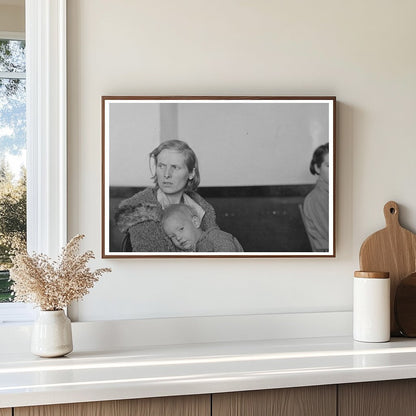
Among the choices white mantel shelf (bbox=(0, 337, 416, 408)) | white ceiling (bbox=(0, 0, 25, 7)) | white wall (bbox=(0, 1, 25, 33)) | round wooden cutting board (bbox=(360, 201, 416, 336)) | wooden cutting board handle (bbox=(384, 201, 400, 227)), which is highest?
white ceiling (bbox=(0, 0, 25, 7))

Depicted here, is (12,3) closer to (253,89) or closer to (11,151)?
(11,151)

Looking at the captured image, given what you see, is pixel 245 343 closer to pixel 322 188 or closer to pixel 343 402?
pixel 343 402

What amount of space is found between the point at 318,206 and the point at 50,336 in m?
1.02

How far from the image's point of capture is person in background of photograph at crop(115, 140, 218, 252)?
215cm

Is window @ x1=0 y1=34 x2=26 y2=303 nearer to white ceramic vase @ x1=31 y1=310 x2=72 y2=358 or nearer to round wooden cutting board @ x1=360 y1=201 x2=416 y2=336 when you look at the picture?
white ceramic vase @ x1=31 y1=310 x2=72 y2=358

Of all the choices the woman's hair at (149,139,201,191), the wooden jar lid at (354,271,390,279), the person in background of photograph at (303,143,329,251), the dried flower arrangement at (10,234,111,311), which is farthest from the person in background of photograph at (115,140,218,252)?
the wooden jar lid at (354,271,390,279)

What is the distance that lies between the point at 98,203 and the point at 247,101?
2.08ft

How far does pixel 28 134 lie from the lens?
6.97 ft

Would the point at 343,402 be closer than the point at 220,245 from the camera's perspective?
Yes

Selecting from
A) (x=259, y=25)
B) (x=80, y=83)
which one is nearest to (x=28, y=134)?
(x=80, y=83)

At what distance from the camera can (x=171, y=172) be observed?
7.11ft

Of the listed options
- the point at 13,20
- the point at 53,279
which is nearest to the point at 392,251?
the point at 53,279

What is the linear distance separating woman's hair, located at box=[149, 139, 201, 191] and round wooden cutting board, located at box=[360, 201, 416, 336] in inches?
25.8

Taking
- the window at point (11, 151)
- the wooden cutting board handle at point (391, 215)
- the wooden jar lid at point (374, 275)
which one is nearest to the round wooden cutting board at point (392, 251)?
the wooden cutting board handle at point (391, 215)
